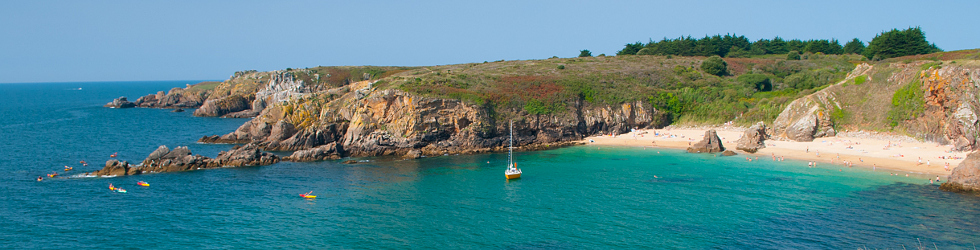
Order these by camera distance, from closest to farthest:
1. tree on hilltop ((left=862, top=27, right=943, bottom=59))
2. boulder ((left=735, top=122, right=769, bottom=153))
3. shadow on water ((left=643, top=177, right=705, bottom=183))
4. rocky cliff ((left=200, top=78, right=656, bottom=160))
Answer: shadow on water ((left=643, top=177, right=705, bottom=183)) < boulder ((left=735, top=122, right=769, bottom=153)) < rocky cliff ((left=200, top=78, right=656, bottom=160)) < tree on hilltop ((left=862, top=27, right=943, bottom=59))

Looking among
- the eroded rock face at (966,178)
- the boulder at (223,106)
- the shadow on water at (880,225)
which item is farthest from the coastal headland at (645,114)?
the boulder at (223,106)

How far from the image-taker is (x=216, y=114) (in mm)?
112688

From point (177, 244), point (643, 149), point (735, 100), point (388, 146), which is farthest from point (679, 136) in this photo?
point (177, 244)

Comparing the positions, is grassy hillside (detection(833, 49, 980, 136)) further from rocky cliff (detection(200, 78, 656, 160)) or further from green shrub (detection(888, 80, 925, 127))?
rocky cliff (detection(200, 78, 656, 160))

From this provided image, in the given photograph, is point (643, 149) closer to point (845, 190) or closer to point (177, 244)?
point (845, 190)

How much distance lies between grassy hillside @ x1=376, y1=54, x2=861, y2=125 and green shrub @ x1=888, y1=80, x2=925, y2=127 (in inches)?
479

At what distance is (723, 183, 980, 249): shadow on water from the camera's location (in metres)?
29.8

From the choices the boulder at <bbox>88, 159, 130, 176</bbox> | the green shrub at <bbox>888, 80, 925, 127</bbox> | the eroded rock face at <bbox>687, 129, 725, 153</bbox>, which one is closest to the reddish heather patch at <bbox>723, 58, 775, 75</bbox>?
the green shrub at <bbox>888, 80, 925, 127</bbox>

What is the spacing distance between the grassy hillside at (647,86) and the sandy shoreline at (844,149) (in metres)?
6.15

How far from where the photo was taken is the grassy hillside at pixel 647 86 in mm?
70500

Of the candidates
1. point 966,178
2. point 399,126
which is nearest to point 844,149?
point 966,178

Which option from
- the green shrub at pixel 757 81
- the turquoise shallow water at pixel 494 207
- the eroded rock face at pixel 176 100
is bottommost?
the turquoise shallow water at pixel 494 207

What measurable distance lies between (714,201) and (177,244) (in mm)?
33377

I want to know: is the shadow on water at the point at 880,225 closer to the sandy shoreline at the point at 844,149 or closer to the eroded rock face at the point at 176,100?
the sandy shoreline at the point at 844,149
